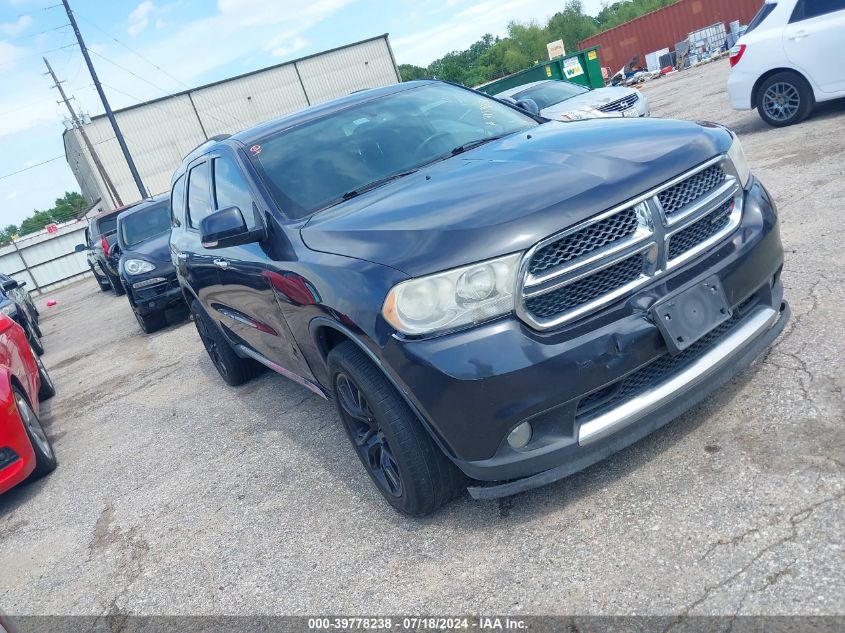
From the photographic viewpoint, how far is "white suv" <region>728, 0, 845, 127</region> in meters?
7.96

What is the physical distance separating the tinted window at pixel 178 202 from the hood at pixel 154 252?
3817 mm

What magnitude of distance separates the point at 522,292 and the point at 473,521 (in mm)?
1080

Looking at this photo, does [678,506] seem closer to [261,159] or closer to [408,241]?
[408,241]

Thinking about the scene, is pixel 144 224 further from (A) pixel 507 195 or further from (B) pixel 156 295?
(A) pixel 507 195

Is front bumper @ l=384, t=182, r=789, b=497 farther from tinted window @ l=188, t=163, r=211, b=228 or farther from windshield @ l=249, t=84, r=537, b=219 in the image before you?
tinted window @ l=188, t=163, r=211, b=228

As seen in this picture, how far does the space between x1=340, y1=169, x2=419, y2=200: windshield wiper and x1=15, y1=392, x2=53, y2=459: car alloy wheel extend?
123 inches

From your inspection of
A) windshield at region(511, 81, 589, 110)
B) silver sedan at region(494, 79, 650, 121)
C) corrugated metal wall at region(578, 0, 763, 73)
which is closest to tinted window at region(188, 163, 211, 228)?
silver sedan at region(494, 79, 650, 121)

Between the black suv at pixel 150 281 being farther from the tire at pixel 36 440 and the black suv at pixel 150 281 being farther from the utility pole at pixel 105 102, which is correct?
the utility pole at pixel 105 102

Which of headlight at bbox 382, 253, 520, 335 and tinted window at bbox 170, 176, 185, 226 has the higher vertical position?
tinted window at bbox 170, 176, 185, 226

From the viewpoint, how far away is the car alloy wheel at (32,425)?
16.8ft

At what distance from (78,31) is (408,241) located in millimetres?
32002

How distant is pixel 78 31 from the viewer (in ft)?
95.8

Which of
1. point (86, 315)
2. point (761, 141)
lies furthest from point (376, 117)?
point (86, 315)

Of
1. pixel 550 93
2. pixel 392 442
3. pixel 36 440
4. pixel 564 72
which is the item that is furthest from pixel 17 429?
pixel 564 72
